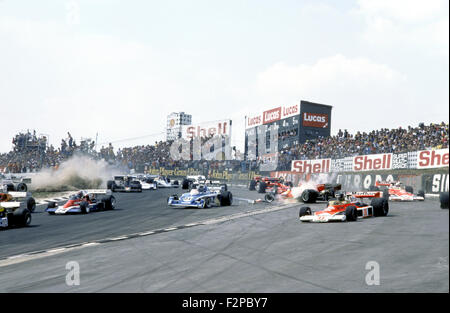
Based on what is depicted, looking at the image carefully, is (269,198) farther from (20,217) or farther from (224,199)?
(20,217)

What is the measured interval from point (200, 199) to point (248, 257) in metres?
12.2

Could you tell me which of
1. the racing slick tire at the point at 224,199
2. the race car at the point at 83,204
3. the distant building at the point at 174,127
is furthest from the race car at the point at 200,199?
the distant building at the point at 174,127

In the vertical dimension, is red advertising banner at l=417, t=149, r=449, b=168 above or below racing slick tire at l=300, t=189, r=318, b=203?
above

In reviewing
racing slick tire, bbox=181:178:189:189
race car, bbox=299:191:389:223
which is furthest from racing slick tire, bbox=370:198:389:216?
racing slick tire, bbox=181:178:189:189

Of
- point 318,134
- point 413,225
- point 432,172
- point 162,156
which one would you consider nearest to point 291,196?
point 432,172

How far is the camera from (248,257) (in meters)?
8.50

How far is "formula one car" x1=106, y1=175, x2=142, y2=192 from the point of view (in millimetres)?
35250

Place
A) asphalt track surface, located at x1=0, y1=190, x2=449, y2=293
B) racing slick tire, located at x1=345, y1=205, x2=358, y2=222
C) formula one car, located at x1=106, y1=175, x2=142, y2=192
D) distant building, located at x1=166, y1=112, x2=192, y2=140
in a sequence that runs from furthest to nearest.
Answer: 1. distant building, located at x1=166, y1=112, x2=192, y2=140
2. formula one car, located at x1=106, y1=175, x2=142, y2=192
3. racing slick tire, located at x1=345, y1=205, x2=358, y2=222
4. asphalt track surface, located at x1=0, y1=190, x2=449, y2=293

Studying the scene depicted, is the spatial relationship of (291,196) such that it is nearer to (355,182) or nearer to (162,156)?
(355,182)

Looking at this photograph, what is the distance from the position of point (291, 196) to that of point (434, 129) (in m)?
10.3

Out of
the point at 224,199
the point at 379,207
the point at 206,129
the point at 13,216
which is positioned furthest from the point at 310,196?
the point at 206,129

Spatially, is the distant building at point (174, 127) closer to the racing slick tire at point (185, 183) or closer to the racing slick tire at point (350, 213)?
the racing slick tire at point (185, 183)

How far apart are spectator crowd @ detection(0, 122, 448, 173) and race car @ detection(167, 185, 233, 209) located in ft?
32.7

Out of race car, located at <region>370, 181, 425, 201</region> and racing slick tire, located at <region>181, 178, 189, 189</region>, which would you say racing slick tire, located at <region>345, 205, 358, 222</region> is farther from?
racing slick tire, located at <region>181, 178, 189, 189</region>
